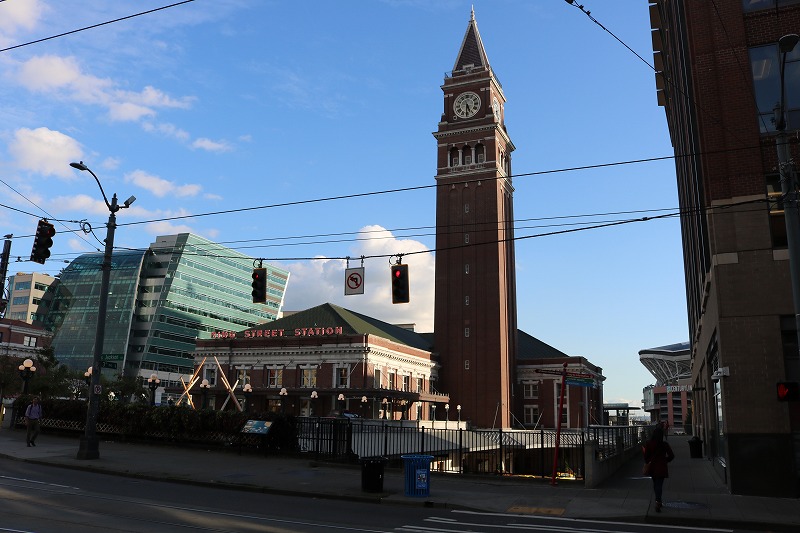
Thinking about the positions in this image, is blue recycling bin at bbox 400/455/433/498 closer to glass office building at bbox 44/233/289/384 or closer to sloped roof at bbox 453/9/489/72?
sloped roof at bbox 453/9/489/72

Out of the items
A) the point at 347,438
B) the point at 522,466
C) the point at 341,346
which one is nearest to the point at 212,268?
the point at 341,346

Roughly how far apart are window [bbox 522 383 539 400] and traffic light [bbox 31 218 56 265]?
243 feet

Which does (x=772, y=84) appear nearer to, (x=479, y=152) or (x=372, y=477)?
(x=372, y=477)

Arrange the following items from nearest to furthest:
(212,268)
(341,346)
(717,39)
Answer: (717,39), (341,346), (212,268)

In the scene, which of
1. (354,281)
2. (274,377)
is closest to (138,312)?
(274,377)

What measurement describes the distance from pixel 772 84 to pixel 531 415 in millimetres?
69741

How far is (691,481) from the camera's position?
23844mm

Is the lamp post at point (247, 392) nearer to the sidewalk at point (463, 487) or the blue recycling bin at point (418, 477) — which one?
the sidewalk at point (463, 487)

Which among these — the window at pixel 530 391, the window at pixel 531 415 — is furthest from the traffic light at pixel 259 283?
the window at pixel 530 391

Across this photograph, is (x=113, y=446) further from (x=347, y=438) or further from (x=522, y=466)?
(x=522, y=466)

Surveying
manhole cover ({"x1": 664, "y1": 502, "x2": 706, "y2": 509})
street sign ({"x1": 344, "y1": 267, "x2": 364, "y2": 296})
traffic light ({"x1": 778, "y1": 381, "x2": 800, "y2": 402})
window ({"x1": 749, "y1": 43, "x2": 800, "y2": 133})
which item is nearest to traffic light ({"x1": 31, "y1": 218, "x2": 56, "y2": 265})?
street sign ({"x1": 344, "y1": 267, "x2": 364, "y2": 296})

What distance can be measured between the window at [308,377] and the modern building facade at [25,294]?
114 meters

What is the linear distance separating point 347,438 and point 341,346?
47.3 meters

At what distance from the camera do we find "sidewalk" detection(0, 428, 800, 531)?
15.6 metres
